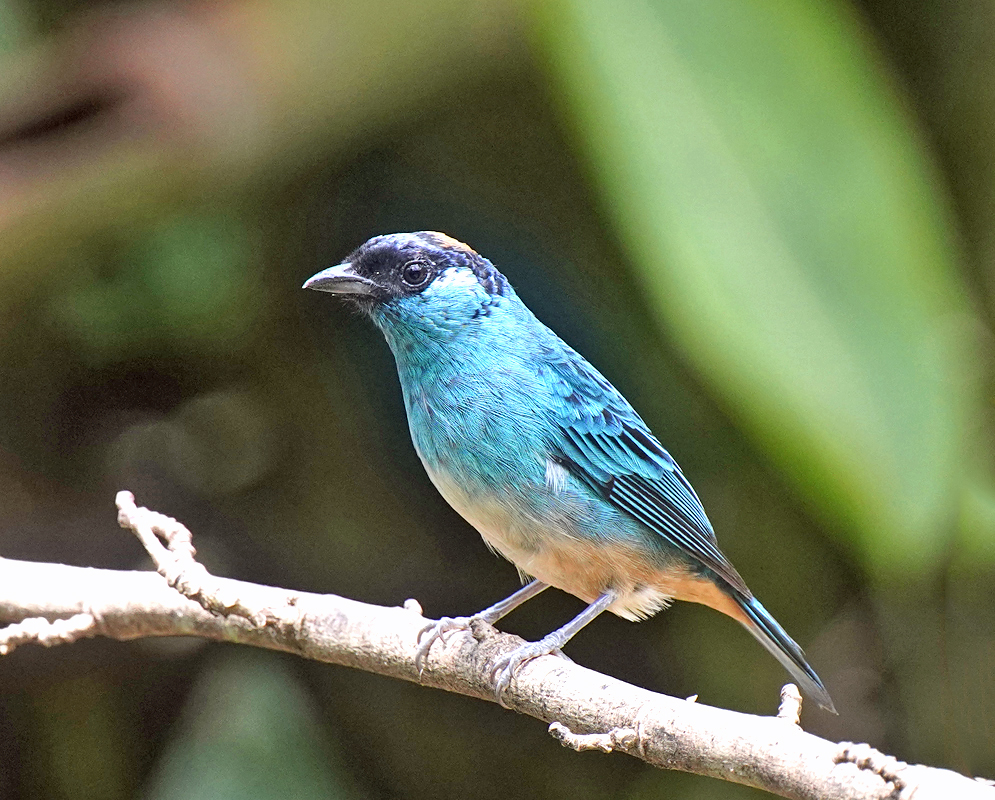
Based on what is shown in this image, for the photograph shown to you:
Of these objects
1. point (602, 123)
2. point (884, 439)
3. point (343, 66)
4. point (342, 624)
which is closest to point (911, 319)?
point (884, 439)

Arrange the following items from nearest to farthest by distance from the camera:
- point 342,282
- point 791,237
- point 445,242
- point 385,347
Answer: point 342,282, point 445,242, point 791,237, point 385,347

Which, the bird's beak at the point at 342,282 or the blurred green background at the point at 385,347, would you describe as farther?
the blurred green background at the point at 385,347

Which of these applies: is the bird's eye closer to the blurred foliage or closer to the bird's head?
the bird's head

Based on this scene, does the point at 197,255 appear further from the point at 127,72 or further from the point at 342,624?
the point at 342,624

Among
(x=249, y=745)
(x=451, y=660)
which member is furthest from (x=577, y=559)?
(x=249, y=745)

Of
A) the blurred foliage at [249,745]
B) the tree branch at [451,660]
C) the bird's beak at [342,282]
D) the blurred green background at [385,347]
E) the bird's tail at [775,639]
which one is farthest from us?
the blurred foliage at [249,745]

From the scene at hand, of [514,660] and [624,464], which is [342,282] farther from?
[514,660]

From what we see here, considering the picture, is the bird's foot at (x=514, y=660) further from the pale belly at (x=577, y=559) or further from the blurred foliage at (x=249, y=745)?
the blurred foliage at (x=249, y=745)

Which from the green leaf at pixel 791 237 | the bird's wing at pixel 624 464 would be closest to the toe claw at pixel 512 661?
the bird's wing at pixel 624 464
